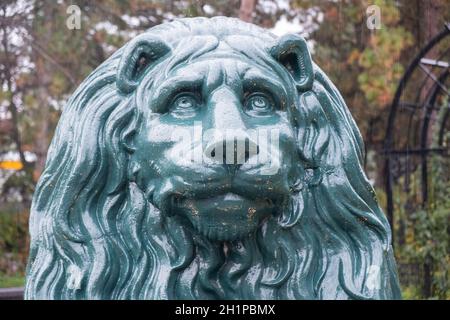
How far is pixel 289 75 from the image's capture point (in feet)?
7.55

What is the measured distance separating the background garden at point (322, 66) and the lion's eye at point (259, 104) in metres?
5.85

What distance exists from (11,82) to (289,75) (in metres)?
9.48

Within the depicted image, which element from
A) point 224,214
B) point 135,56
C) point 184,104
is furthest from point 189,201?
point 135,56

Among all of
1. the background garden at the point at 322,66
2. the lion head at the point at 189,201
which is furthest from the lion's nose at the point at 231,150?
the background garden at the point at 322,66

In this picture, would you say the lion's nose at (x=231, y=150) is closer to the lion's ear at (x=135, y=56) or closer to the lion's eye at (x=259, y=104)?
the lion's eye at (x=259, y=104)

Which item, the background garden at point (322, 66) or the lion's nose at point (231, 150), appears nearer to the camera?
the lion's nose at point (231, 150)

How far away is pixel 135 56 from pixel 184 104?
0.68ft

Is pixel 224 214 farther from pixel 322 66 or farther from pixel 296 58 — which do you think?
pixel 322 66

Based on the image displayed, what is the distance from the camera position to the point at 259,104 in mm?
2211

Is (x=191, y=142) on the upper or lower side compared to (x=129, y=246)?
upper

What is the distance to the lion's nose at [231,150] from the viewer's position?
203cm

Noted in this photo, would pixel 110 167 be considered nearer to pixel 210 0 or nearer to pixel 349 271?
Result: pixel 349 271
